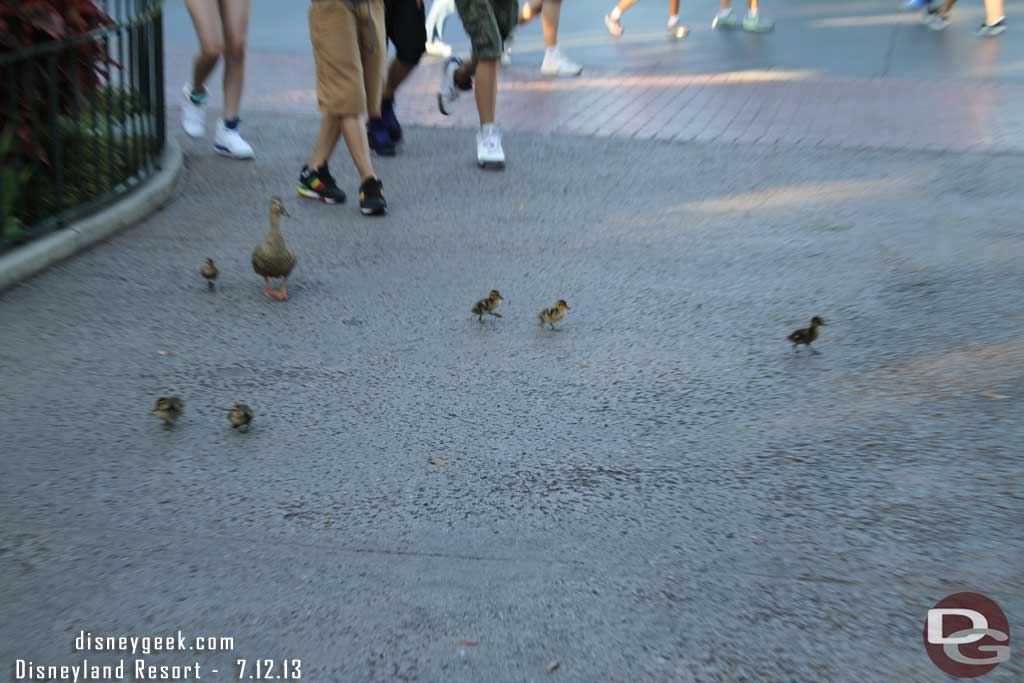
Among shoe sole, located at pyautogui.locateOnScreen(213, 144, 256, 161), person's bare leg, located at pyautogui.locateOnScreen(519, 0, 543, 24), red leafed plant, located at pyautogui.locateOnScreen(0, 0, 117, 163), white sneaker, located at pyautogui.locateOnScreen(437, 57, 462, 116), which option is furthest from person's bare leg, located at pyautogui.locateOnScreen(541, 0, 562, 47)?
red leafed plant, located at pyautogui.locateOnScreen(0, 0, 117, 163)

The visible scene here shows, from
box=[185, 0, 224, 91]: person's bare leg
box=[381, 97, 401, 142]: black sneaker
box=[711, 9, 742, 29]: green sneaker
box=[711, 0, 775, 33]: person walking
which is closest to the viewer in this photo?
box=[185, 0, 224, 91]: person's bare leg

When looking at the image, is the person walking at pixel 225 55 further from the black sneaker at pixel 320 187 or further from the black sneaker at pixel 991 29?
the black sneaker at pixel 991 29

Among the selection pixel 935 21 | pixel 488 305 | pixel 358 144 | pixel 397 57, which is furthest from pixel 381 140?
pixel 935 21

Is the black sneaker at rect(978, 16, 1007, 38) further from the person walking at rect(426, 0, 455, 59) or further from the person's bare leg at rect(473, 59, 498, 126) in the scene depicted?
the person's bare leg at rect(473, 59, 498, 126)

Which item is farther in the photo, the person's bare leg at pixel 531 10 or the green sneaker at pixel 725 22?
the green sneaker at pixel 725 22

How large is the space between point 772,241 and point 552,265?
4.63 ft

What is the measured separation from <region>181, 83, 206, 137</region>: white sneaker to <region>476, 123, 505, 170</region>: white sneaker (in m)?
2.24

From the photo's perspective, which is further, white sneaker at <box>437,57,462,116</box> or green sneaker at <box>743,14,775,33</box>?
green sneaker at <box>743,14,775,33</box>

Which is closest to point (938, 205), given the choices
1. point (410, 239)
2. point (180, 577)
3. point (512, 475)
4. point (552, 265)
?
point (552, 265)

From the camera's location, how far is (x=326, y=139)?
26.0ft

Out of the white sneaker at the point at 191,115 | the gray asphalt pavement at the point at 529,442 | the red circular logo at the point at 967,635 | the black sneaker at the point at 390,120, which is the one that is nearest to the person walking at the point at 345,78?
the gray asphalt pavement at the point at 529,442

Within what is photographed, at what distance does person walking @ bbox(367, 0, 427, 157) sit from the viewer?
28.8 ft

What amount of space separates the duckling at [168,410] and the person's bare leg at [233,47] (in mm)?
4500

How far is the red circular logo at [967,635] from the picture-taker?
3.35m
